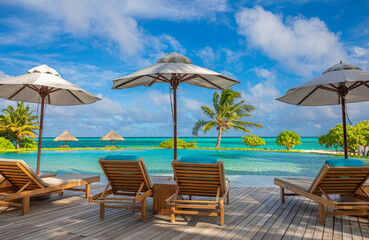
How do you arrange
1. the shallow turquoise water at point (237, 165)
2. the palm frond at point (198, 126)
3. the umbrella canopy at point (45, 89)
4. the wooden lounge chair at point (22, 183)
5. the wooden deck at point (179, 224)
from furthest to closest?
1. the palm frond at point (198, 126)
2. the shallow turquoise water at point (237, 165)
3. the umbrella canopy at point (45, 89)
4. the wooden lounge chair at point (22, 183)
5. the wooden deck at point (179, 224)

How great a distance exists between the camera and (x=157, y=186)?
353cm

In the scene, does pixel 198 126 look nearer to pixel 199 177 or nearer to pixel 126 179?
pixel 126 179

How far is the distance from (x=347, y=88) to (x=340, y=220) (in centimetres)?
256

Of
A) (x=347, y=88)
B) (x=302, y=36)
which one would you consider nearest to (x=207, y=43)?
(x=302, y=36)

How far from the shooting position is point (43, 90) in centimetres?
492

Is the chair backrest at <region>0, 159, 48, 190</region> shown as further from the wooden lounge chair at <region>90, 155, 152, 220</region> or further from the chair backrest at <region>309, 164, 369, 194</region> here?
the chair backrest at <region>309, 164, 369, 194</region>

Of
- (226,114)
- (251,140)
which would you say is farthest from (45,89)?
(251,140)

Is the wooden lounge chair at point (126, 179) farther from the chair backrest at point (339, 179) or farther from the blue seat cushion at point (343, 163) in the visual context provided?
the blue seat cushion at point (343, 163)

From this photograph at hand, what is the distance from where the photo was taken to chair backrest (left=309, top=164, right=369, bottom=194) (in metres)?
3.02

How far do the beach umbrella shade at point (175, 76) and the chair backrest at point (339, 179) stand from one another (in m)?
2.06

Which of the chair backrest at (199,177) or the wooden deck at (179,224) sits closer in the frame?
the wooden deck at (179,224)

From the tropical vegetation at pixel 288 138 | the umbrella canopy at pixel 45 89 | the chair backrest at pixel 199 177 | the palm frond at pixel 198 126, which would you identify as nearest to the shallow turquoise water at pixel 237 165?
the umbrella canopy at pixel 45 89

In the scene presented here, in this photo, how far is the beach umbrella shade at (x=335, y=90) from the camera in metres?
3.97

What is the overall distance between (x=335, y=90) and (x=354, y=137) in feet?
51.3
